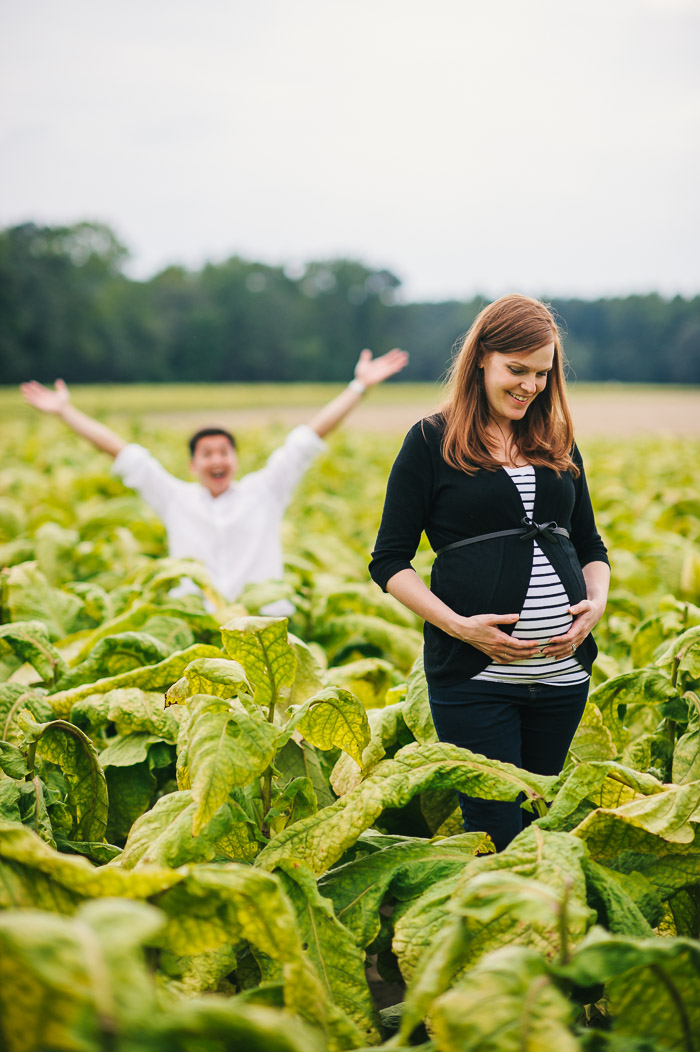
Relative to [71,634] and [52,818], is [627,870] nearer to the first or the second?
[52,818]

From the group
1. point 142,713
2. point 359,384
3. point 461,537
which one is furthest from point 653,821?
point 359,384

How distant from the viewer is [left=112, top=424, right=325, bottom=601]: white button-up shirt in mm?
4363

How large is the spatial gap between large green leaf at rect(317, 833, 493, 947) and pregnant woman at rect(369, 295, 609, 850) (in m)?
0.32

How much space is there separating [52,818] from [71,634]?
131 cm

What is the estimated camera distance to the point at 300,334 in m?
68.5

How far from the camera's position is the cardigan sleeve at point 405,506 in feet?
6.93

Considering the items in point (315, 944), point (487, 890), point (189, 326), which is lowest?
point (315, 944)

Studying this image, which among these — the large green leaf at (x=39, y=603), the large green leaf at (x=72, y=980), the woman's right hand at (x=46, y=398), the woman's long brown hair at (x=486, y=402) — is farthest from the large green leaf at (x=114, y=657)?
the woman's right hand at (x=46, y=398)

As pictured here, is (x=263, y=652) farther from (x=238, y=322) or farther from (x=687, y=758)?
(x=238, y=322)

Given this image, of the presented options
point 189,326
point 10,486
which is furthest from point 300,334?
point 10,486

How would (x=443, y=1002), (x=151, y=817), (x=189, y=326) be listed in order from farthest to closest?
(x=189, y=326) < (x=151, y=817) < (x=443, y=1002)

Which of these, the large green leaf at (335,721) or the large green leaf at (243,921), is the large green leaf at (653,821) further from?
the large green leaf at (243,921)

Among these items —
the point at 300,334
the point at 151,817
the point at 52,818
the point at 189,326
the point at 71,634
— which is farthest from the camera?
the point at 300,334

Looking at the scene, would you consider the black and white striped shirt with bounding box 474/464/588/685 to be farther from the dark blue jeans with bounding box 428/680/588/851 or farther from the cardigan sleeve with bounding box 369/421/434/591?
the cardigan sleeve with bounding box 369/421/434/591
